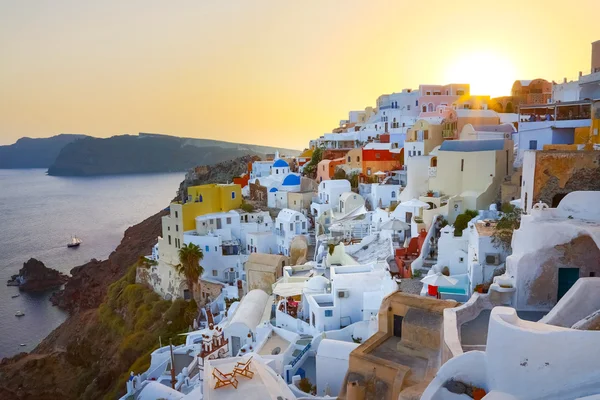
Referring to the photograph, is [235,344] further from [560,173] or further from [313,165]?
[313,165]

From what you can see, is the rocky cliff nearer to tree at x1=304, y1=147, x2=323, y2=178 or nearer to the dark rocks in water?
the dark rocks in water

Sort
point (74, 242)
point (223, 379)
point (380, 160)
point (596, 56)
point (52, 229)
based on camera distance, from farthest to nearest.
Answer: point (52, 229) < point (74, 242) < point (380, 160) < point (596, 56) < point (223, 379)

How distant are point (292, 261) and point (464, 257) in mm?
15073

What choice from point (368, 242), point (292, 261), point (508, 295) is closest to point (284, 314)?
point (368, 242)

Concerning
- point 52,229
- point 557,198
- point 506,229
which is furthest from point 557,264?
point 52,229

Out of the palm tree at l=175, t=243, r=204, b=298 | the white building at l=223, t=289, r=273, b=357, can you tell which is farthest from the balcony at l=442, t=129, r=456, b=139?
the palm tree at l=175, t=243, r=204, b=298

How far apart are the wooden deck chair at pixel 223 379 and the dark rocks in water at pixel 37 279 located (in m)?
52.0

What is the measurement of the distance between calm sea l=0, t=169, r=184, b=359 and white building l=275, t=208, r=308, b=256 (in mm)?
27747

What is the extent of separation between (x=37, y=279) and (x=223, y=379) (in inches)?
2092

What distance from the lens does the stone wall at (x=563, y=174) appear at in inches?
554

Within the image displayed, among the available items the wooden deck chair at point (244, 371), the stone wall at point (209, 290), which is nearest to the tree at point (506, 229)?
the wooden deck chair at point (244, 371)

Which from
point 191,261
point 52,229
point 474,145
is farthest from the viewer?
point 52,229

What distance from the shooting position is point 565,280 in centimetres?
1168

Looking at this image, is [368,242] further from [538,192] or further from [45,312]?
[45,312]
